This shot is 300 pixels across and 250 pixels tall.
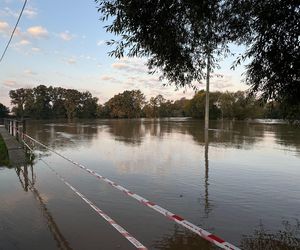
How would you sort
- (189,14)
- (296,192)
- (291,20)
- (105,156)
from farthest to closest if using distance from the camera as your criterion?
(105,156)
(296,192)
(189,14)
(291,20)

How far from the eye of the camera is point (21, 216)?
6.33 m

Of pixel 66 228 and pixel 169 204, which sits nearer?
pixel 66 228

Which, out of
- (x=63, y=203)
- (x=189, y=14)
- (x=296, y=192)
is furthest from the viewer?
(x=296, y=192)

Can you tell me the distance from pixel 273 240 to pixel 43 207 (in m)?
4.18

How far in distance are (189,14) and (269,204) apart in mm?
4174

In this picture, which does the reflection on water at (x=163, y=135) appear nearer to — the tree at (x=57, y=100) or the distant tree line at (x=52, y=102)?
the distant tree line at (x=52, y=102)

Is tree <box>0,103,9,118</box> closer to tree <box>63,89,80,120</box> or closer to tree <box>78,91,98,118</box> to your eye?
tree <box>63,89,80,120</box>

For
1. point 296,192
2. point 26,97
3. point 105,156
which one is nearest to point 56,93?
point 26,97

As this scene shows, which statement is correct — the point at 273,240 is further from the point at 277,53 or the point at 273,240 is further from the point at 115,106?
the point at 115,106

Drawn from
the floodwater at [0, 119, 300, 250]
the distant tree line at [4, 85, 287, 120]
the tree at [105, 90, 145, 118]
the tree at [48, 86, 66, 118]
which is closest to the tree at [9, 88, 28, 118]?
the distant tree line at [4, 85, 287, 120]

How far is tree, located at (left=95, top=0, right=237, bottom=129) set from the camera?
18.8ft

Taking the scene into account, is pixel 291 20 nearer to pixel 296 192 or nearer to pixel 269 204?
pixel 269 204

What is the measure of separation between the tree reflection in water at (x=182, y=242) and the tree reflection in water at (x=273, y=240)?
58 cm

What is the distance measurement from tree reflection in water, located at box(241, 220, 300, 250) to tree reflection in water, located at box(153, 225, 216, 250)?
577 mm
